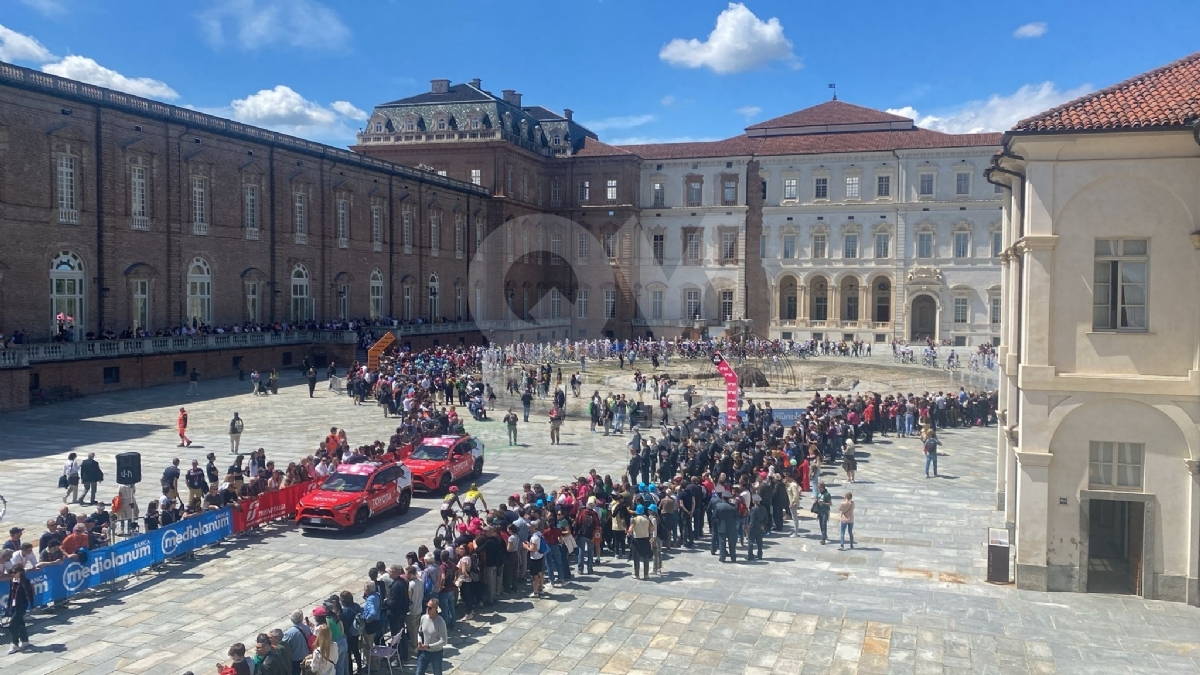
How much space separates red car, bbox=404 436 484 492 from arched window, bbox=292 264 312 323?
95.6 feet

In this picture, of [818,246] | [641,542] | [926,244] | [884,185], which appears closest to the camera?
[641,542]

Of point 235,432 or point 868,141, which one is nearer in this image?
point 235,432

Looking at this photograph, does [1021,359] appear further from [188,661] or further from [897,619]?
[188,661]

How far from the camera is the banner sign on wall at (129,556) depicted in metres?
13.4

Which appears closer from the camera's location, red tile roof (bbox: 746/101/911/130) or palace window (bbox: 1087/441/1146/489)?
palace window (bbox: 1087/441/1146/489)

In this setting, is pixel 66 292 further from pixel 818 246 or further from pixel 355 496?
pixel 818 246

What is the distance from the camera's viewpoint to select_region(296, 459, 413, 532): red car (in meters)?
18.1

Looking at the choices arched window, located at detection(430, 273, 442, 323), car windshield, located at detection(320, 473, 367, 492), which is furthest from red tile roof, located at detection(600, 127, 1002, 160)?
car windshield, located at detection(320, 473, 367, 492)

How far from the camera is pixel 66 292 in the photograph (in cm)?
3662

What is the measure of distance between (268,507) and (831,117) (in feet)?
205

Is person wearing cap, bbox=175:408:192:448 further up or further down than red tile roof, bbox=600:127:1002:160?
further down

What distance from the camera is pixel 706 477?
19.1m

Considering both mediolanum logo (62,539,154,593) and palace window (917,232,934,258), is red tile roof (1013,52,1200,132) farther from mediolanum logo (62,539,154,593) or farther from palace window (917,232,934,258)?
palace window (917,232,934,258)

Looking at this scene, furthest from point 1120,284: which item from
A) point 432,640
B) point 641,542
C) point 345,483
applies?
point 345,483
